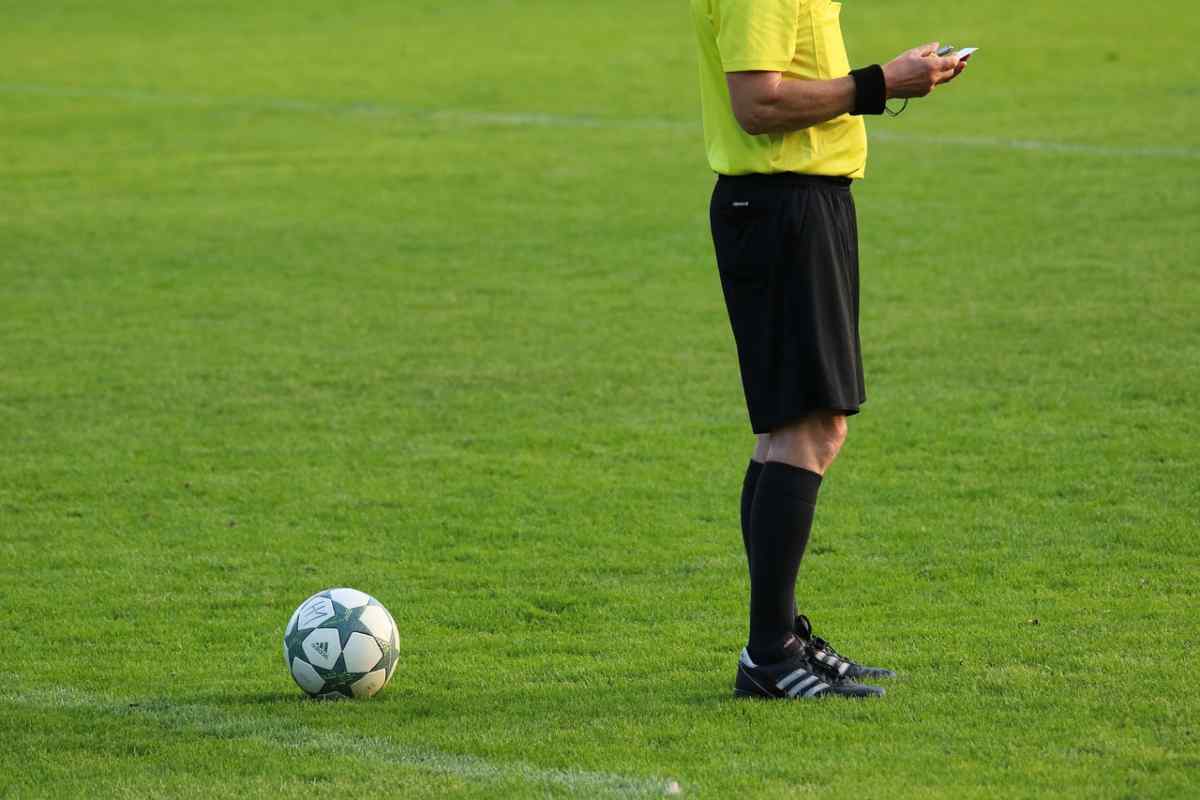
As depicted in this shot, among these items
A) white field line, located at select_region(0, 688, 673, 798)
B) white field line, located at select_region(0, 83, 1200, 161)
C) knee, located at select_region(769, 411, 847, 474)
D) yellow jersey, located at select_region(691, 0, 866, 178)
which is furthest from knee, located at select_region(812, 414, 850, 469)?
white field line, located at select_region(0, 83, 1200, 161)

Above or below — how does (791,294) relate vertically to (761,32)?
below

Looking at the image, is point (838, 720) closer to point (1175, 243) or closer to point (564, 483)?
point (564, 483)

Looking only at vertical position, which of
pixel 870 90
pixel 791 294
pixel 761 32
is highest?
pixel 761 32

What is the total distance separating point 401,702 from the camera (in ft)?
15.6

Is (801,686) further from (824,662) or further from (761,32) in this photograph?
(761,32)

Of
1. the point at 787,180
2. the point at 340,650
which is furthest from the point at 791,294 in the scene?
the point at 340,650

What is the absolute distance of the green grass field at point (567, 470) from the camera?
14.2ft

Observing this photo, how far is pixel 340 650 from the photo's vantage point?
15.5ft

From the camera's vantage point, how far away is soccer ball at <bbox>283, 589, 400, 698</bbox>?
15.6ft

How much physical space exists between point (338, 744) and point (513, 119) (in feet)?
55.5

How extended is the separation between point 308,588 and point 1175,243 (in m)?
8.02

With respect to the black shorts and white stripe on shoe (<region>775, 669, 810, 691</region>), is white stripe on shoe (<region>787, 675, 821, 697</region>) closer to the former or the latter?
white stripe on shoe (<region>775, 669, 810, 691</region>)

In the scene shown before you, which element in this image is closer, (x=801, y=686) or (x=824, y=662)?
(x=801, y=686)

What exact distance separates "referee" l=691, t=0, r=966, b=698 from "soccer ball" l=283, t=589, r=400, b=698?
99cm
